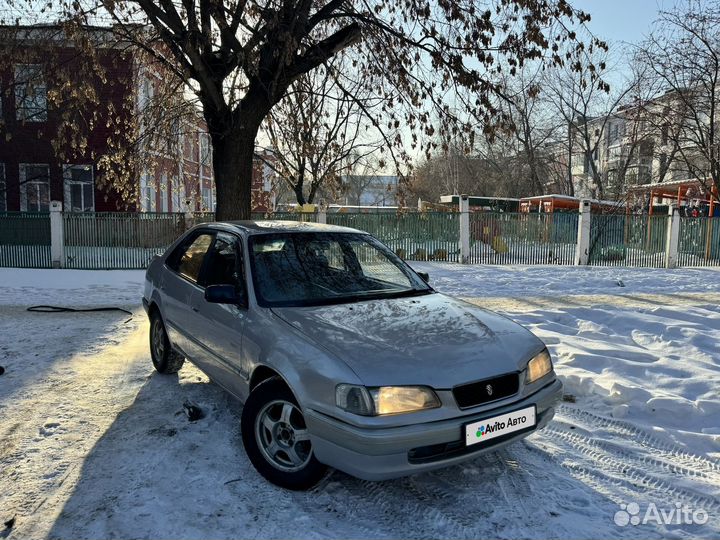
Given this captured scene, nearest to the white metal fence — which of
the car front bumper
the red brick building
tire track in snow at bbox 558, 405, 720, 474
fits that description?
the red brick building

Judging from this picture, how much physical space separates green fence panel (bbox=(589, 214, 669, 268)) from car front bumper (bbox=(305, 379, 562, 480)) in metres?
15.0

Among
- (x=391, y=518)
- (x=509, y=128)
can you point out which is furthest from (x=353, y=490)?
(x=509, y=128)

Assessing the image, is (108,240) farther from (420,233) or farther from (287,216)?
(420,233)

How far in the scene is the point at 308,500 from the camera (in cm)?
308

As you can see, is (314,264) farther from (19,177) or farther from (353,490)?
(19,177)

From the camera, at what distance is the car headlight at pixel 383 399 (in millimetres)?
2811

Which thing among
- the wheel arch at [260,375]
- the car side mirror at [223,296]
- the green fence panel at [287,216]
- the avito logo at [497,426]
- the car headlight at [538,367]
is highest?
the green fence panel at [287,216]

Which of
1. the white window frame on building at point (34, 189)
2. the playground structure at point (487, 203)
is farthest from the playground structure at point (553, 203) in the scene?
the white window frame on building at point (34, 189)

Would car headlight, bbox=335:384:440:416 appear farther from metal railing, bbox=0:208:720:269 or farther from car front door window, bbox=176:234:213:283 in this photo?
metal railing, bbox=0:208:720:269

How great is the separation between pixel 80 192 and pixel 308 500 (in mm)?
22346

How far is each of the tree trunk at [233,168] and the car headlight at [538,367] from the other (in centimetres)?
652

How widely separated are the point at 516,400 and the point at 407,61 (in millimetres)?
7035

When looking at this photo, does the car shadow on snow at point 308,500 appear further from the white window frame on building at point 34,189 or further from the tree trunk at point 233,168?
the white window frame on building at point 34,189

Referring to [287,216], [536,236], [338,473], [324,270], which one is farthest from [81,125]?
[536,236]
